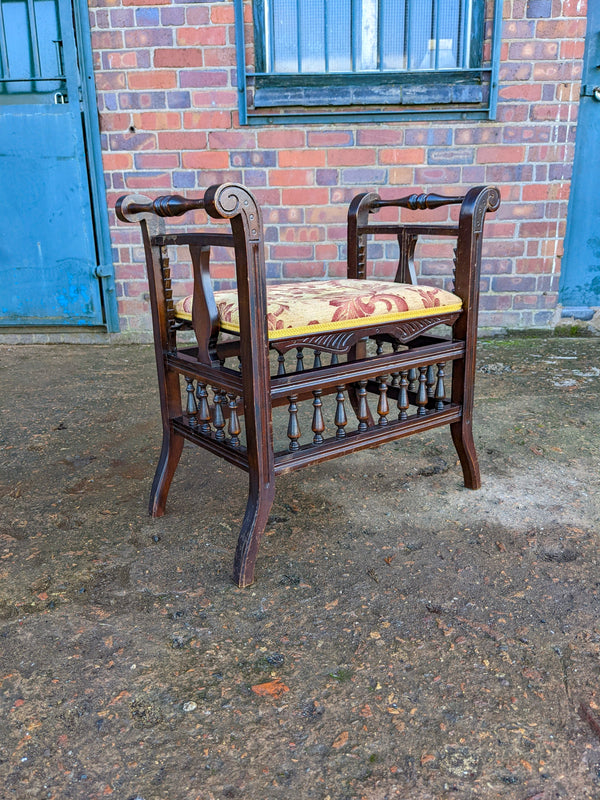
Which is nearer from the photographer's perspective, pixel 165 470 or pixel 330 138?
pixel 165 470

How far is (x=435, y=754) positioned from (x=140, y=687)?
521 millimetres

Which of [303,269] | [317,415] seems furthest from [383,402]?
[303,269]

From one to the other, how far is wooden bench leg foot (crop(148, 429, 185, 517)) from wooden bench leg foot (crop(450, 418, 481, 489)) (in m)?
0.78

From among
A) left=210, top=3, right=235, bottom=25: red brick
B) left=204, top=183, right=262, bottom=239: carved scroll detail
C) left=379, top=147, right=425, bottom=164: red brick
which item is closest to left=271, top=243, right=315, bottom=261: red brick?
left=379, top=147, right=425, bottom=164: red brick

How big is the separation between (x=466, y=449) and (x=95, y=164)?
106 inches

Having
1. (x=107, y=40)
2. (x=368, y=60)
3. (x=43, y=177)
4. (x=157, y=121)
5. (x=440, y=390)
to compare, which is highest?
(x=107, y=40)

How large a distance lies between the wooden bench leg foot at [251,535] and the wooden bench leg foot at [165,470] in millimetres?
384

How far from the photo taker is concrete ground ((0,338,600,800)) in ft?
3.23

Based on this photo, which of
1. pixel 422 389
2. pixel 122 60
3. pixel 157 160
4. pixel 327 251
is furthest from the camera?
pixel 327 251

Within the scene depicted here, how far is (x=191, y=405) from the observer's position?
5.39 feet

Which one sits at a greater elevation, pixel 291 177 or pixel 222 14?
pixel 222 14

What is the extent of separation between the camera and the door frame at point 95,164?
3.30 meters

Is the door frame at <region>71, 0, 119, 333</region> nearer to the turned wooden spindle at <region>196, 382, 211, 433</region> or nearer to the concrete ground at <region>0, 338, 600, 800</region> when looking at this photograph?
the concrete ground at <region>0, 338, 600, 800</region>

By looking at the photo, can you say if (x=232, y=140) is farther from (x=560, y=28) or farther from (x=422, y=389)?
(x=422, y=389)
